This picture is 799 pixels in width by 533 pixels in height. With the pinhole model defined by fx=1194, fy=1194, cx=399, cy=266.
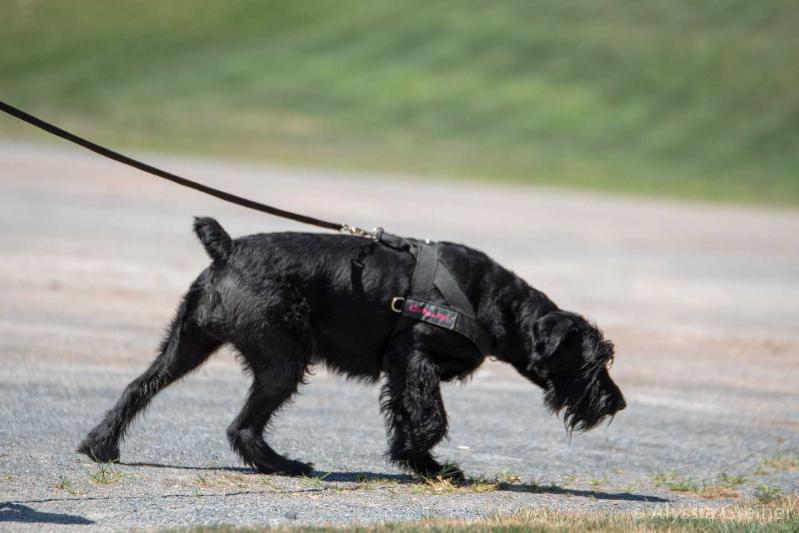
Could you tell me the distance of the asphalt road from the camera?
6.21m

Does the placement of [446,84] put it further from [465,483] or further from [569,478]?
[465,483]

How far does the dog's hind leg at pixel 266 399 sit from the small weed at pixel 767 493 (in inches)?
101

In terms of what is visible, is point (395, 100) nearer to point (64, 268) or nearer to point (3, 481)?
point (64, 268)

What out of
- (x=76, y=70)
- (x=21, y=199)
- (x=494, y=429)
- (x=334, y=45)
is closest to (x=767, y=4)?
(x=334, y=45)

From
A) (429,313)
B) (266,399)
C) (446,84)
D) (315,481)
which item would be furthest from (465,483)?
(446,84)

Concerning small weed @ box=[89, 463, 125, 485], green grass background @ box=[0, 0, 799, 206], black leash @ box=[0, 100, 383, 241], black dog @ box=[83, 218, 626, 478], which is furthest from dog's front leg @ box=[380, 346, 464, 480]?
green grass background @ box=[0, 0, 799, 206]

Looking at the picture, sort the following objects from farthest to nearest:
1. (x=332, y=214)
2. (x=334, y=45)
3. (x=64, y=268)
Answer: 1. (x=334, y=45)
2. (x=332, y=214)
3. (x=64, y=268)

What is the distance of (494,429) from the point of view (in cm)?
858

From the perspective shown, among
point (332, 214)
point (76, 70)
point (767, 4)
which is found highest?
point (767, 4)

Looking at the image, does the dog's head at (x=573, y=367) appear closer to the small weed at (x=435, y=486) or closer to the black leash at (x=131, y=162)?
the small weed at (x=435, y=486)

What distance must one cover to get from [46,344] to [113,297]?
2.97 m

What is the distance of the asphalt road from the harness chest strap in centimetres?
89

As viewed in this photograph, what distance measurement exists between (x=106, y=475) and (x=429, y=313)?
1935mm

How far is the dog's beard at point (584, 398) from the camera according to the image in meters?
6.89
